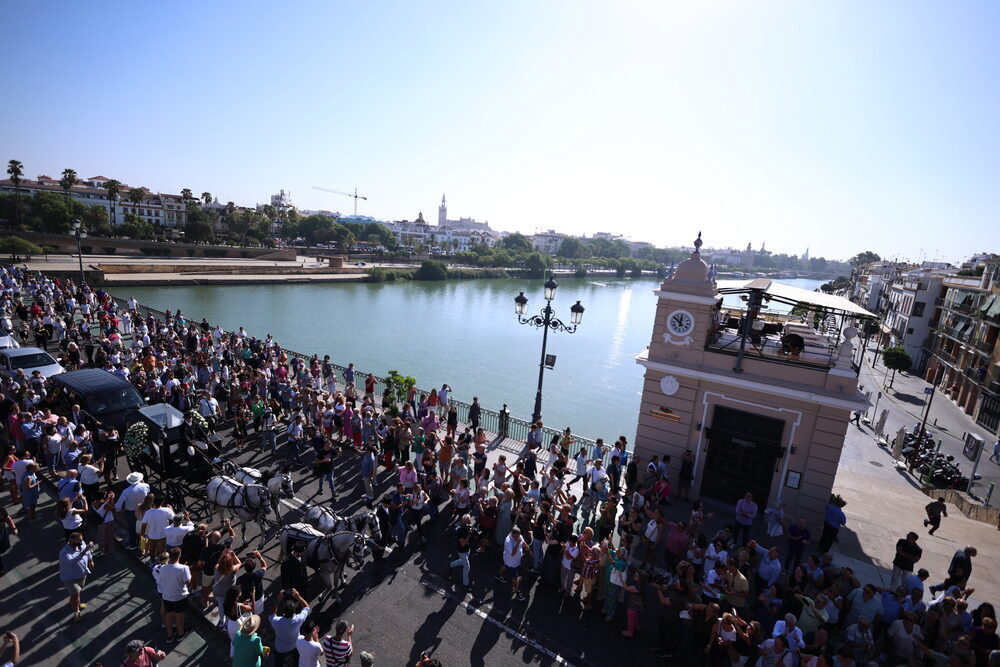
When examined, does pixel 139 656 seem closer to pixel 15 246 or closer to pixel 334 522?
pixel 334 522

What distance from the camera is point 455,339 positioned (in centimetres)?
4269

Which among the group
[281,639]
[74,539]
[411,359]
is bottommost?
[411,359]

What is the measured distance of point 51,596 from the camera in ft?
23.5

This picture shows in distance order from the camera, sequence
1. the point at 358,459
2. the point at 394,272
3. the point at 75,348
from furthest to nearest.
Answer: the point at 394,272 → the point at 75,348 → the point at 358,459

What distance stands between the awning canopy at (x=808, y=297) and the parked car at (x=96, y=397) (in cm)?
1435

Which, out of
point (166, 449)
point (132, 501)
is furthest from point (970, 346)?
point (132, 501)

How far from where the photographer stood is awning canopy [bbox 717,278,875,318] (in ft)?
35.6

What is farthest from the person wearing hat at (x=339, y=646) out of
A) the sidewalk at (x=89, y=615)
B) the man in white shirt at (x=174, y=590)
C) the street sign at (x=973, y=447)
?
the street sign at (x=973, y=447)

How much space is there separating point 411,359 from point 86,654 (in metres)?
28.4

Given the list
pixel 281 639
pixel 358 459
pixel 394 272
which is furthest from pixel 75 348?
pixel 394 272

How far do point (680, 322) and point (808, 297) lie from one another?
280 centimetres

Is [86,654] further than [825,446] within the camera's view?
No

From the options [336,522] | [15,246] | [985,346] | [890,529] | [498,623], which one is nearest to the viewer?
[498,623]

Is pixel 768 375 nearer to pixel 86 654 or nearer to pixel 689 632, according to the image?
pixel 689 632
